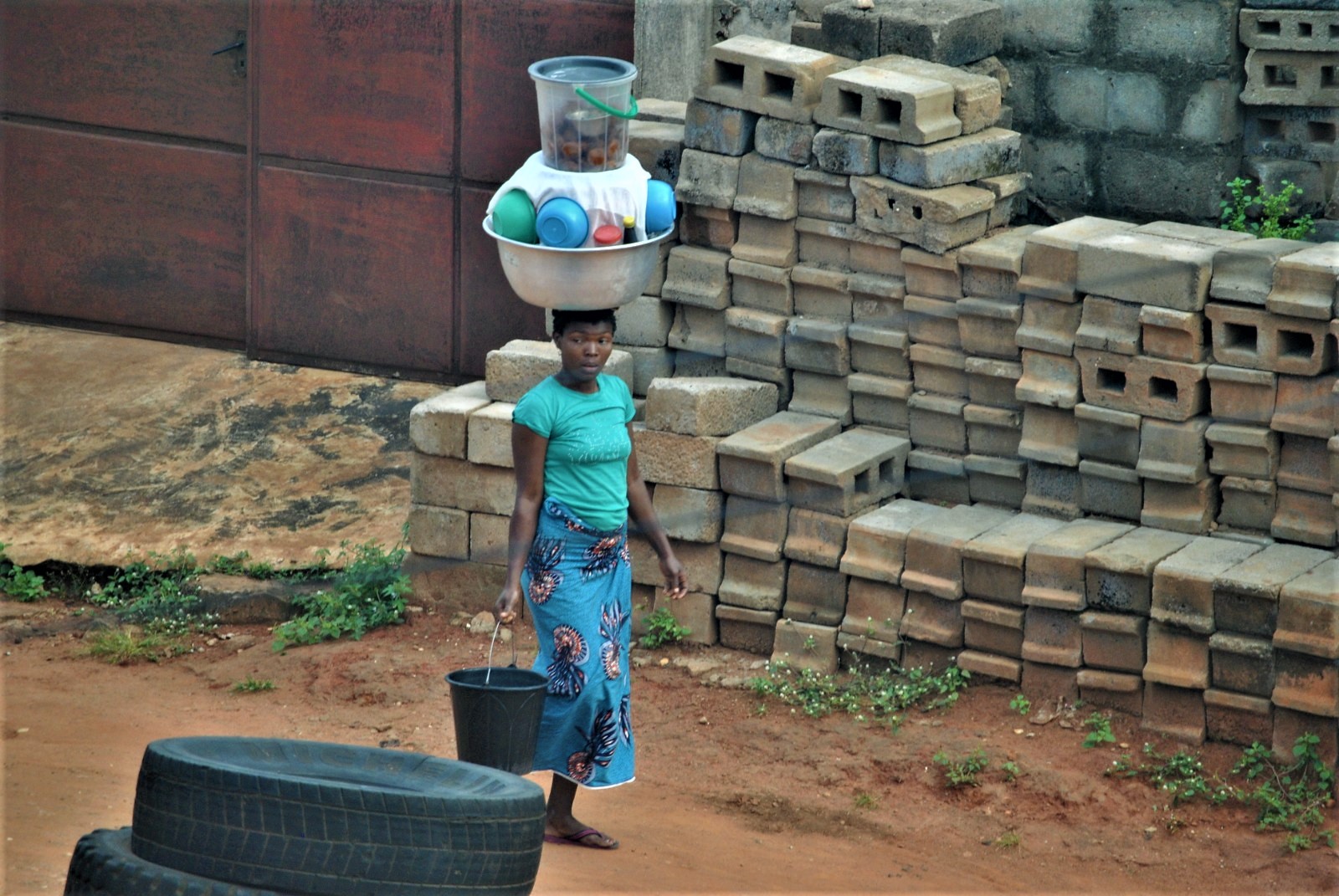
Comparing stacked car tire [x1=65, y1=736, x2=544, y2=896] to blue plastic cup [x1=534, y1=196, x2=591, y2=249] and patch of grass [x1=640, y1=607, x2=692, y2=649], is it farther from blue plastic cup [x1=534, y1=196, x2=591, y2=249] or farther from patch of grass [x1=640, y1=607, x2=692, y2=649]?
patch of grass [x1=640, y1=607, x2=692, y2=649]

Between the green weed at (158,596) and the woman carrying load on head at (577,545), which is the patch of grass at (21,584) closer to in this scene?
the green weed at (158,596)

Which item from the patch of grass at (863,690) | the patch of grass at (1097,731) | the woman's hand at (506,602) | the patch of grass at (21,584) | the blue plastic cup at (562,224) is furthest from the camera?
the patch of grass at (21,584)

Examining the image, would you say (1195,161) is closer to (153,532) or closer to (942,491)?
(942,491)

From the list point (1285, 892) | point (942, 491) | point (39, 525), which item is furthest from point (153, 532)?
point (1285, 892)

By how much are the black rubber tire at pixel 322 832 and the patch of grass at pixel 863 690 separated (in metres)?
2.38

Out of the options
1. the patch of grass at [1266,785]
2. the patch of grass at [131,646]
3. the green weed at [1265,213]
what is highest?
the green weed at [1265,213]

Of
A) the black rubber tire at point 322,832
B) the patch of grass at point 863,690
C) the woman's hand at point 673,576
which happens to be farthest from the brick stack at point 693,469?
the black rubber tire at point 322,832

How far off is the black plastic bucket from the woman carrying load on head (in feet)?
0.88

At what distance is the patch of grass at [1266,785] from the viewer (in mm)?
6047

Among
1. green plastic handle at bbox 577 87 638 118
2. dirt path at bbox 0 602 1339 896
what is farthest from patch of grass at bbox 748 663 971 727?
green plastic handle at bbox 577 87 638 118

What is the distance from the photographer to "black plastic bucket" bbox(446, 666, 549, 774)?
5301mm

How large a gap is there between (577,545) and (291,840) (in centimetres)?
143

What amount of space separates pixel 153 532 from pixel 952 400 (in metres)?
3.80

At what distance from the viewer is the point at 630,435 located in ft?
19.3
